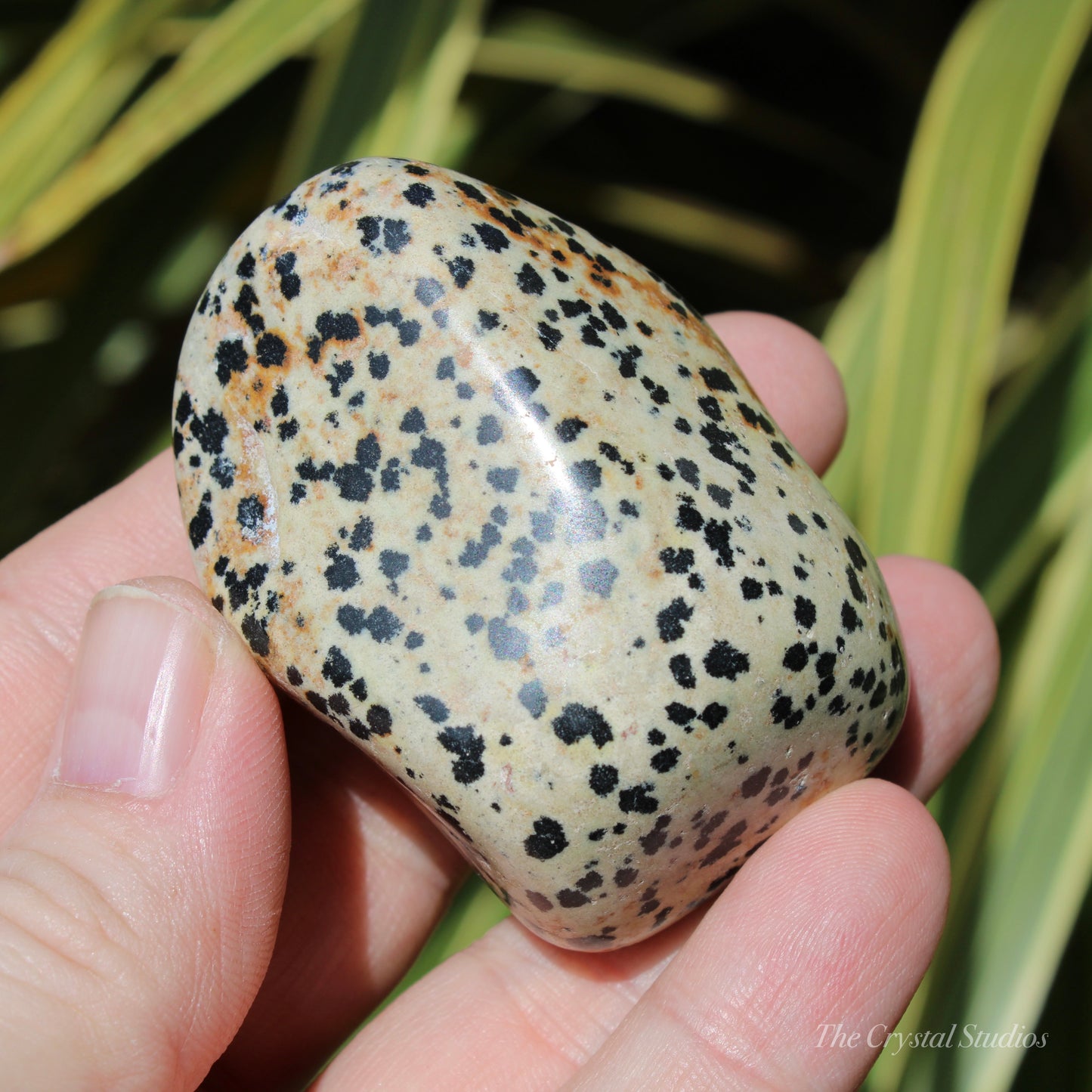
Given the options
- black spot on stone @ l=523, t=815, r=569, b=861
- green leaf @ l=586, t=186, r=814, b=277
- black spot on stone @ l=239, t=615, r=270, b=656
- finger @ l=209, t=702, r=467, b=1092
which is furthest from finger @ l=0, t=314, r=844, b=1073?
green leaf @ l=586, t=186, r=814, b=277

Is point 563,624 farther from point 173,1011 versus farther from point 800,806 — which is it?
point 173,1011

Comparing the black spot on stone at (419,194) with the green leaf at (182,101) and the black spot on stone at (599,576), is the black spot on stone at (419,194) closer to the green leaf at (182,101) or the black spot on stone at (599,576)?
the black spot on stone at (599,576)

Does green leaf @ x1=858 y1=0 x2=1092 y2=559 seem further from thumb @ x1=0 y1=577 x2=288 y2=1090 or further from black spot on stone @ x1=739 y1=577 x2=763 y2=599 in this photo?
thumb @ x1=0 y1=577 x2=288 y2=1090

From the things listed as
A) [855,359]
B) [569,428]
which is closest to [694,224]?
[855,359]

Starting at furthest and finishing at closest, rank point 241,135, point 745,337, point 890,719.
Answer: point 241,135 < point 745,337 < point 890,719

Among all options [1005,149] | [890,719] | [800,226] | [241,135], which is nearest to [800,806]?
[890,719]
